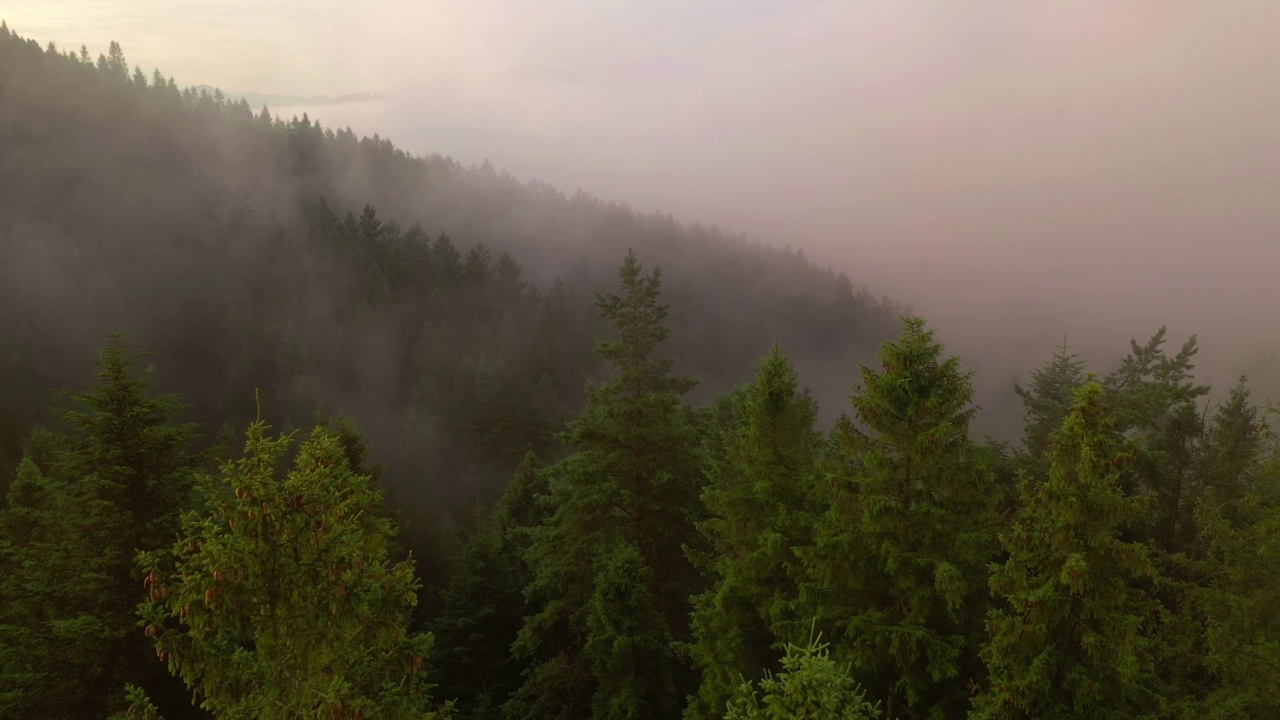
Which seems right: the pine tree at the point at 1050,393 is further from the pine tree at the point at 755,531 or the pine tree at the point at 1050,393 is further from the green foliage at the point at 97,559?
the green foliage at the point at 97,559

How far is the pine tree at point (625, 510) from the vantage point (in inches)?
770

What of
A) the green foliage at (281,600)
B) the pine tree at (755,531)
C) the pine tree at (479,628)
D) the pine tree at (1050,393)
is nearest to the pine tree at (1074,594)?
the pine tree at (755,531)

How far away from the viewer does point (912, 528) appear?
12.3 meters

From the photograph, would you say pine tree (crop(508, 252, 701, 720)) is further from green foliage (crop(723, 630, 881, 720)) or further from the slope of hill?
the slope of hill

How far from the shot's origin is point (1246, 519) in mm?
20516

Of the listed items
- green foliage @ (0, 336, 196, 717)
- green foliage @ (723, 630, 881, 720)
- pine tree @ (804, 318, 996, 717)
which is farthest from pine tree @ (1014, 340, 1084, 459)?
green foliage @ (0, 336, 196, 717)

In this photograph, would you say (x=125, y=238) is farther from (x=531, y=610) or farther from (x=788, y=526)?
(x=788, y=526)

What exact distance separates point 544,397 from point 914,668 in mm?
71906

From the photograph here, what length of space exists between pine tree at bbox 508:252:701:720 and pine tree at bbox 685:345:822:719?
3231mm

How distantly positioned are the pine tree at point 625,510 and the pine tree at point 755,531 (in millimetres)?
3231

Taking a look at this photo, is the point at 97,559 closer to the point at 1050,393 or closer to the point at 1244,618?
the point at 1244,618

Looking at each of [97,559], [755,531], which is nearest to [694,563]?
[755,531]

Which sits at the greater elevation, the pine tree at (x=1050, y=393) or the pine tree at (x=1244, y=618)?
the pine tree at (x=1050, y=393)

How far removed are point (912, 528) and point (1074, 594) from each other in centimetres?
270
